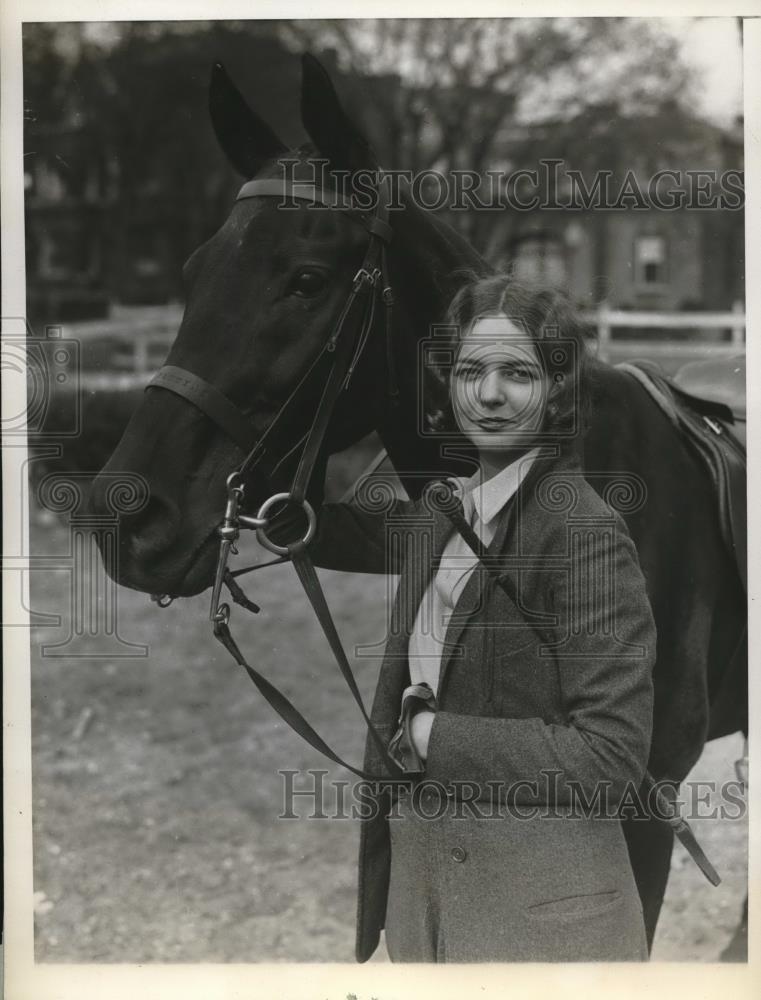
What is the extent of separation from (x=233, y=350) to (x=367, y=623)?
327 cm

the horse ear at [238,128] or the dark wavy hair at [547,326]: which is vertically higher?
the horse ear at [238,128]

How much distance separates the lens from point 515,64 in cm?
239

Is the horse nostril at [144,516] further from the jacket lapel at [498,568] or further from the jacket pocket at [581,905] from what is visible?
the jacket pocket at [581,905]

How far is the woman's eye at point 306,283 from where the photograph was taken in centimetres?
185

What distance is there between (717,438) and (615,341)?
45 cm

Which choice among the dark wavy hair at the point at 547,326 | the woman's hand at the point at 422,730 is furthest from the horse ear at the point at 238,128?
the woman's hand at the point at 422,730

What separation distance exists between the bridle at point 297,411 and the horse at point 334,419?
0.02 meters

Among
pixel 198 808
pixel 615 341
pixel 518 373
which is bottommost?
pixel 198 808

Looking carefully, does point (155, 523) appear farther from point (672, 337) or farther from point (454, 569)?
point (672, 337)

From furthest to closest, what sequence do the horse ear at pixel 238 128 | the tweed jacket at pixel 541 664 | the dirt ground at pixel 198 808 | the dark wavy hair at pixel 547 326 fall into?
the dirt ground at pixel 198 808, the horse ear at pixel 238 128, the dark wavy hair at pixel 547 326, the tweed jacket at pixel 541 664

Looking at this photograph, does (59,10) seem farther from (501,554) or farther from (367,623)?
(367,623)

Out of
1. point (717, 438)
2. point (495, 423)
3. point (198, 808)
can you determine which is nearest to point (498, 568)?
point (495, 423)

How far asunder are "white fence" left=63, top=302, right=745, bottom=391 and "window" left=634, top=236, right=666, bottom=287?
87mm

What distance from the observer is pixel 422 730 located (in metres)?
1.77
